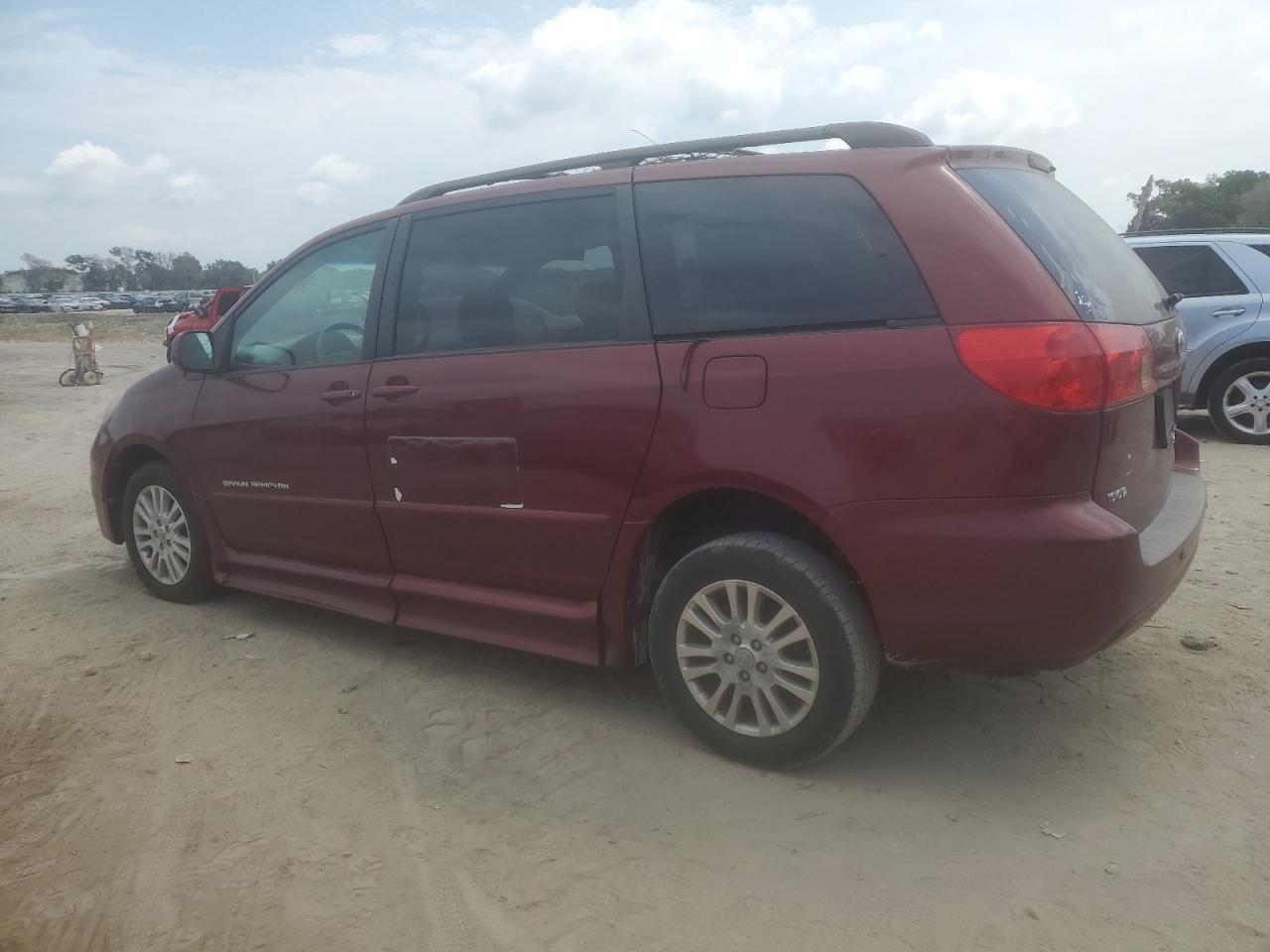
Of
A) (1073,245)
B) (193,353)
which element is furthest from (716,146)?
(193,353)

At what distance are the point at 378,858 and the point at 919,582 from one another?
1.69 metres

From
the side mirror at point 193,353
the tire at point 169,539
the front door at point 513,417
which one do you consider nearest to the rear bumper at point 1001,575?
the front door at point 513,417

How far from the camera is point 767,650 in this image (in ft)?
10.4

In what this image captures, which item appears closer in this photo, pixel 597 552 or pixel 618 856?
pixel 618 856

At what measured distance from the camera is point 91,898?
109 inches

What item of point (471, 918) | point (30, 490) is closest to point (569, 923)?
point (471, 918)

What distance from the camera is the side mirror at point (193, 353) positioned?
490 cm

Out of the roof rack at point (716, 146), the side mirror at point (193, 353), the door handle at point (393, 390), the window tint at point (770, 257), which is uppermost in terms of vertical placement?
the roof rack at point (716, 146)

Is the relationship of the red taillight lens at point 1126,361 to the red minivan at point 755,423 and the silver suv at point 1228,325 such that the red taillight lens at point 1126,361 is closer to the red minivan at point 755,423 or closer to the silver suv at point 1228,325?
the red minivan at point 755,423

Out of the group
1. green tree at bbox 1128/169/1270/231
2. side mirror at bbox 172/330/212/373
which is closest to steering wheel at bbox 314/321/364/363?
side mirror at bbox 172/330/212/373

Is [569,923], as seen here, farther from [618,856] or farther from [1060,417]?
[1060,417]

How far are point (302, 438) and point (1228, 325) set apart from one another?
759cm

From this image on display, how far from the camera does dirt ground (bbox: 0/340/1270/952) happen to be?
2580 millimetres

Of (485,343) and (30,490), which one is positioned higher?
(485,343)
